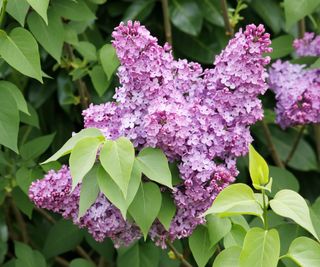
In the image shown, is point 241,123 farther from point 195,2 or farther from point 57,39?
point 195,2

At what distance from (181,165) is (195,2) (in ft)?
4.07

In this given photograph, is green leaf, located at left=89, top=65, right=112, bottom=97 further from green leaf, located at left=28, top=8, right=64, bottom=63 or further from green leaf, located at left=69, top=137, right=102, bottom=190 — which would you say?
green leaf, located at left=69, top=137, right=102, bottom=190

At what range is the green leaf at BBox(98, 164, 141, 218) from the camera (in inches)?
58.5

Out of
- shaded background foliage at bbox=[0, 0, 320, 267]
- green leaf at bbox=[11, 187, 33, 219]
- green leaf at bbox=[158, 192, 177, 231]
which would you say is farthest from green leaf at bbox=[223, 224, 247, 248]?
green leaf at bbox=[11, 187, 33, 219]

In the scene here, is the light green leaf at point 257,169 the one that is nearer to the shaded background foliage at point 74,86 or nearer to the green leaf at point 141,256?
the shaded background foliage at point 74,86

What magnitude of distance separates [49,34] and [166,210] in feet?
2.23

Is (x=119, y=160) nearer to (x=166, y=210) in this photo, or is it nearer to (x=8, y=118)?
(x=166, y=210)

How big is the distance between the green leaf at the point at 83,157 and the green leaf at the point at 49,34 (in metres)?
0.61

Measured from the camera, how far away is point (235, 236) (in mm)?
1739

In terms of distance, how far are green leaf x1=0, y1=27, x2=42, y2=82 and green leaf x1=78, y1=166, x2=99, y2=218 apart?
1.15 feet

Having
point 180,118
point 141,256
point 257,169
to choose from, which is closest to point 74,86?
point 141,256

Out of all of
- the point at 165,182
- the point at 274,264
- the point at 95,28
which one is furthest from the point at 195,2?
the point at 274,264

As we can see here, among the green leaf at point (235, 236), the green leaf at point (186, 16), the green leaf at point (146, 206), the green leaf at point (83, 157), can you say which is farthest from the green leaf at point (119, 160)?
the green leaf at point (186, 16)

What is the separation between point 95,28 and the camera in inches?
107
